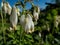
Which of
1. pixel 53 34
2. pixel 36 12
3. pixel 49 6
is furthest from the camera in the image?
pixel 49 6

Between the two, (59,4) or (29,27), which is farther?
(59,4)

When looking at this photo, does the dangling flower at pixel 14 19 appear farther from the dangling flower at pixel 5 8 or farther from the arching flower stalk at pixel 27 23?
the dangling flower at pixel 5 8

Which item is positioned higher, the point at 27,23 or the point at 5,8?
the point at 5,8

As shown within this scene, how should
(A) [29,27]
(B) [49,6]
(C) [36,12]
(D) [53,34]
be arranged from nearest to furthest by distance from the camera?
(A) [29,27], (C) [36,12], (D) [53,34], (B) [49,6]

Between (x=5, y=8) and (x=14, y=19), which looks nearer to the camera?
(x=14, y=19)

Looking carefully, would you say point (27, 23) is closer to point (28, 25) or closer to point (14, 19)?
point (28, 25)

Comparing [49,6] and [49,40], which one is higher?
[49,6]

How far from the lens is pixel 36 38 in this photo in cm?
540

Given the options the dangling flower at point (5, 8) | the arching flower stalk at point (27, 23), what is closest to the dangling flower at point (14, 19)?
the arching flower stalk at point (27, 23)

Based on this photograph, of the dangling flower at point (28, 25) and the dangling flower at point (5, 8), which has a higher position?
the dangling flower at point (5, 8)

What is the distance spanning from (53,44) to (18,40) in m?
1.17

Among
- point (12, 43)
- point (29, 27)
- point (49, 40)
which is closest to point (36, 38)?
point (49, 40)

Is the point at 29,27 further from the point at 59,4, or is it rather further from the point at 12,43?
the point at 59,4

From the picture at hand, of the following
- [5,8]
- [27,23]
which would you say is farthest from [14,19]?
[5,8]
